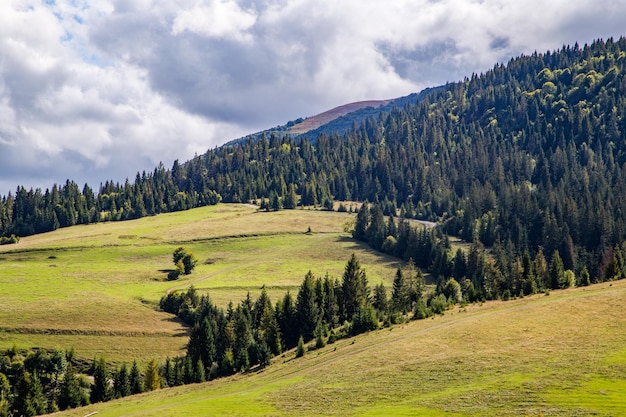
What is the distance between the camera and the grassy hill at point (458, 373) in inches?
2169

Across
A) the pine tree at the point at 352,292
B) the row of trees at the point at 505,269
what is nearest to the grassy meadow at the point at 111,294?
the row of trees at the point at 505,269

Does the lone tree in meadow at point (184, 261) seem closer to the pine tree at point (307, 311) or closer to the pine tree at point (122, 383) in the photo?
the pine tree at point (307, 311)

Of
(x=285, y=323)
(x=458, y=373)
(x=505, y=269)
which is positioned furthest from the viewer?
(x=505, y=269)

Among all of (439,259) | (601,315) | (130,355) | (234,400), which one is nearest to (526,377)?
(601,315)

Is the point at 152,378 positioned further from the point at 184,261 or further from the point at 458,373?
the point at 184,261

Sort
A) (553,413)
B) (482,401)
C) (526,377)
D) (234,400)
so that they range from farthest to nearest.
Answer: (234,400)
(526,377)
(482,401)
(553,413)

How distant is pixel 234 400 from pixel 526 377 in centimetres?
3244

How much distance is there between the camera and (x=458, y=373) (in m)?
64.4

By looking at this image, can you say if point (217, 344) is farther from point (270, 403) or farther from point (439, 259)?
point (439, 259)

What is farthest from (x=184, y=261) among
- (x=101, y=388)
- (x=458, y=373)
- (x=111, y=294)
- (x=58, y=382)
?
(x=458, y=373)

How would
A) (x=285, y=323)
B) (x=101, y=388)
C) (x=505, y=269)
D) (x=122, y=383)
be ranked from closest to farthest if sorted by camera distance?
1. (x=101, y=388)
2. (x=122, y=383)
3. (x=285, y=323)
4. (x=505, y=269)

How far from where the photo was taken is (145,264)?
196375 millimetres

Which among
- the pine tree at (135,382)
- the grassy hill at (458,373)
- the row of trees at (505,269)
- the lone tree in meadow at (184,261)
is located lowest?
the pine tree at (135,382)

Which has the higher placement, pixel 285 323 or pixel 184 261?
pixel 184 261
